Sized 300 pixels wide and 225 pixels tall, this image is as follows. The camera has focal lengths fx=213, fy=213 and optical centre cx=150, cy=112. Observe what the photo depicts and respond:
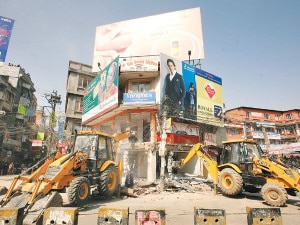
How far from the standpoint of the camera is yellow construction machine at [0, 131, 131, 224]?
6.75 m

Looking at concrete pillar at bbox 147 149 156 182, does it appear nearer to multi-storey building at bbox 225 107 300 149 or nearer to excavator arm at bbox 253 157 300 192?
excavator arm at bbox 253 157 300 192

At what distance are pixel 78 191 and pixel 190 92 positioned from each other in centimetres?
1580

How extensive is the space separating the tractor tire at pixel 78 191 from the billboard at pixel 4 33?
15.9 m

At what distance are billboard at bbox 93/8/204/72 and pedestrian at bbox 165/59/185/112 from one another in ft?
15.7

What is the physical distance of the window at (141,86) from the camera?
20.5m

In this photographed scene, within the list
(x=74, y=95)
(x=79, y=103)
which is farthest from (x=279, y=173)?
(x=74, y=95)

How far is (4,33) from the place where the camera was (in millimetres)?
18828

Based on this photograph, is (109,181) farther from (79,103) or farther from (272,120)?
(272,120)

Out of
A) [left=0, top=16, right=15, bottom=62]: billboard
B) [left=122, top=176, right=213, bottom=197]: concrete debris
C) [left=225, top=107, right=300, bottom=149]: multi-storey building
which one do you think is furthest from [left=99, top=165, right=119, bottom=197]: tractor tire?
[left=225, top=107, right=300, bottom=149]: multi-storey building

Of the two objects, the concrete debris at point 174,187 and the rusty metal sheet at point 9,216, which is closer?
the rusty metal sheet at point 9,216

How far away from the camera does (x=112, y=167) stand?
10305mm

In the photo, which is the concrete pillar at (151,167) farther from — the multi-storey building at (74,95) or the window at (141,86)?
the multi-storey building at (74,95)

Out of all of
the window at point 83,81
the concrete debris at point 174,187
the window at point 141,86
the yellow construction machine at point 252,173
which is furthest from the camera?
the window at point 83,81

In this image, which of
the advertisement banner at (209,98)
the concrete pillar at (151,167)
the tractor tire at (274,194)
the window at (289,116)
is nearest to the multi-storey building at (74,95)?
the concrete pillar at (151,167)
